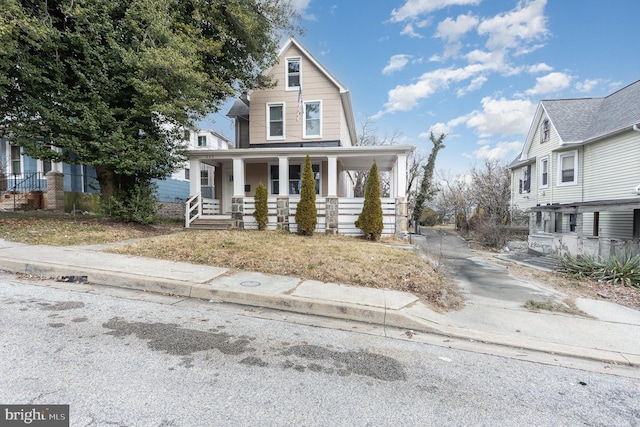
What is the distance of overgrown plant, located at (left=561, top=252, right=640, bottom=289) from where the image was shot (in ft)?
23.5

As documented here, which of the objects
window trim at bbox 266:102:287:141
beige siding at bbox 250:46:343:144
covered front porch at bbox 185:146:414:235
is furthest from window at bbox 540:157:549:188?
window trim at bbox 266:102:287:141

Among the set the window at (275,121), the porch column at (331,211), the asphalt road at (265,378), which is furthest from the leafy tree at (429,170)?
the asphalt road at (265,378)

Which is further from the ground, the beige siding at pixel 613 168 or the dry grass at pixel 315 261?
the beige siding at pixel 613 168

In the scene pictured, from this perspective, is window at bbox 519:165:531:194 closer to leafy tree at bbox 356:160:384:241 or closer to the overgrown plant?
the overgrown plant

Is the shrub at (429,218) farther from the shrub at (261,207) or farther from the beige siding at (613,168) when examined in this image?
the shrub at (261,207)

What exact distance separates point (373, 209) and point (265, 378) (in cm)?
869

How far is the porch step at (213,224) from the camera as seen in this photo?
12055mm

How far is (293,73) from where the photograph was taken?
1462cm

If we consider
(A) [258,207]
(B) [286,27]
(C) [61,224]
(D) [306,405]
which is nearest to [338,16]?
(B) [286,27]

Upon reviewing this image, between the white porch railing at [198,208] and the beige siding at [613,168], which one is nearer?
the white porch railing at [198,208]

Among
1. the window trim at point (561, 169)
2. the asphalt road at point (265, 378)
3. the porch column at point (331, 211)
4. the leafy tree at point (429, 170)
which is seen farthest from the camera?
the leafy tree at point (429, 170)

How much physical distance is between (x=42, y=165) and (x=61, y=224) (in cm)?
878

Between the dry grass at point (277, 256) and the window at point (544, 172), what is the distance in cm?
1454

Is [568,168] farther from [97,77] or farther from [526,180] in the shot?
[97,77]
